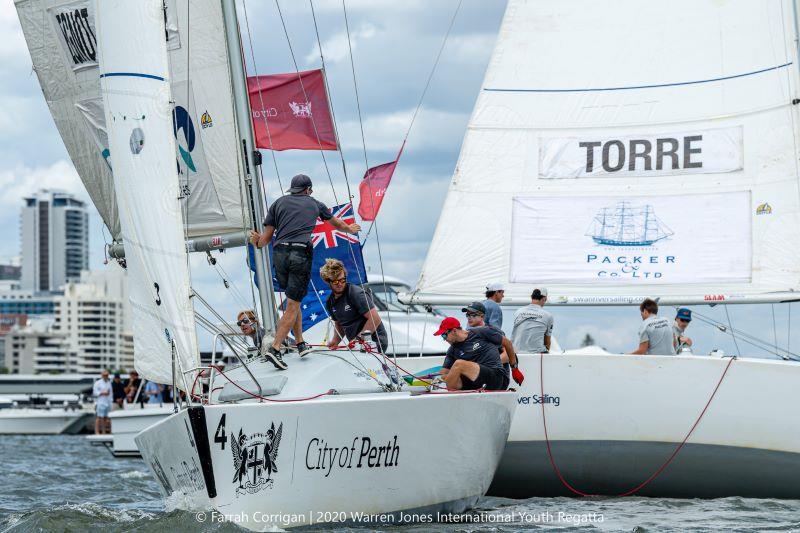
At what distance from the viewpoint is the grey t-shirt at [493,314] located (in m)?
12.1

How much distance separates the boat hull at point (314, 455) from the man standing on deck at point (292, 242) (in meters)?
1.02

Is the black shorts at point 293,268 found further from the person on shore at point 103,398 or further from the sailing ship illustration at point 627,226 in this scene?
the person on shore at point 103,398

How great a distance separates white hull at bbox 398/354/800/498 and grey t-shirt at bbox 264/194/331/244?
2785mm

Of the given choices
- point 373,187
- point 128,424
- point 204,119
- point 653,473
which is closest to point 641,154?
point 373,187

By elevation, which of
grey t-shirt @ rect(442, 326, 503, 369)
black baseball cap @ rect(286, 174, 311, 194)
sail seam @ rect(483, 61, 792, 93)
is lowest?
grey t-shirt @ rect(442, 326, 503, 369)

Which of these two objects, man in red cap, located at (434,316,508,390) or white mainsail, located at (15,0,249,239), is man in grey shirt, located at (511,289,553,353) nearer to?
man in red cap, located at (434,316,508,390)

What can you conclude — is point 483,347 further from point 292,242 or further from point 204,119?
point 204,119

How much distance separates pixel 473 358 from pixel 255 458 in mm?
A: 2479

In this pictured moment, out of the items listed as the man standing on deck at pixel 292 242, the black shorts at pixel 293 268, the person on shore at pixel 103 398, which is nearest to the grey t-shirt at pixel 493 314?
the man standing on deck at pixel 292 242

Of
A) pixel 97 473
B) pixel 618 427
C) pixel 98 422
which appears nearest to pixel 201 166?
pixel 618 427

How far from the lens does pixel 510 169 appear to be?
1365 cm

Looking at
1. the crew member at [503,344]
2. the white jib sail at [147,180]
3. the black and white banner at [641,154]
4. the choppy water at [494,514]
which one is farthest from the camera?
the black and white banner at [641,154]

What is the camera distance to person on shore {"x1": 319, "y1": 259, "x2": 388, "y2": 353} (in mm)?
10828

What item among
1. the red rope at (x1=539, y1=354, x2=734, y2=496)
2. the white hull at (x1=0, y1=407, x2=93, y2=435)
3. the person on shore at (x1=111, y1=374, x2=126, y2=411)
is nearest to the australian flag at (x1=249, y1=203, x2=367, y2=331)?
the red rope at (x1=539, y1=354, x2=734, y2=496)
